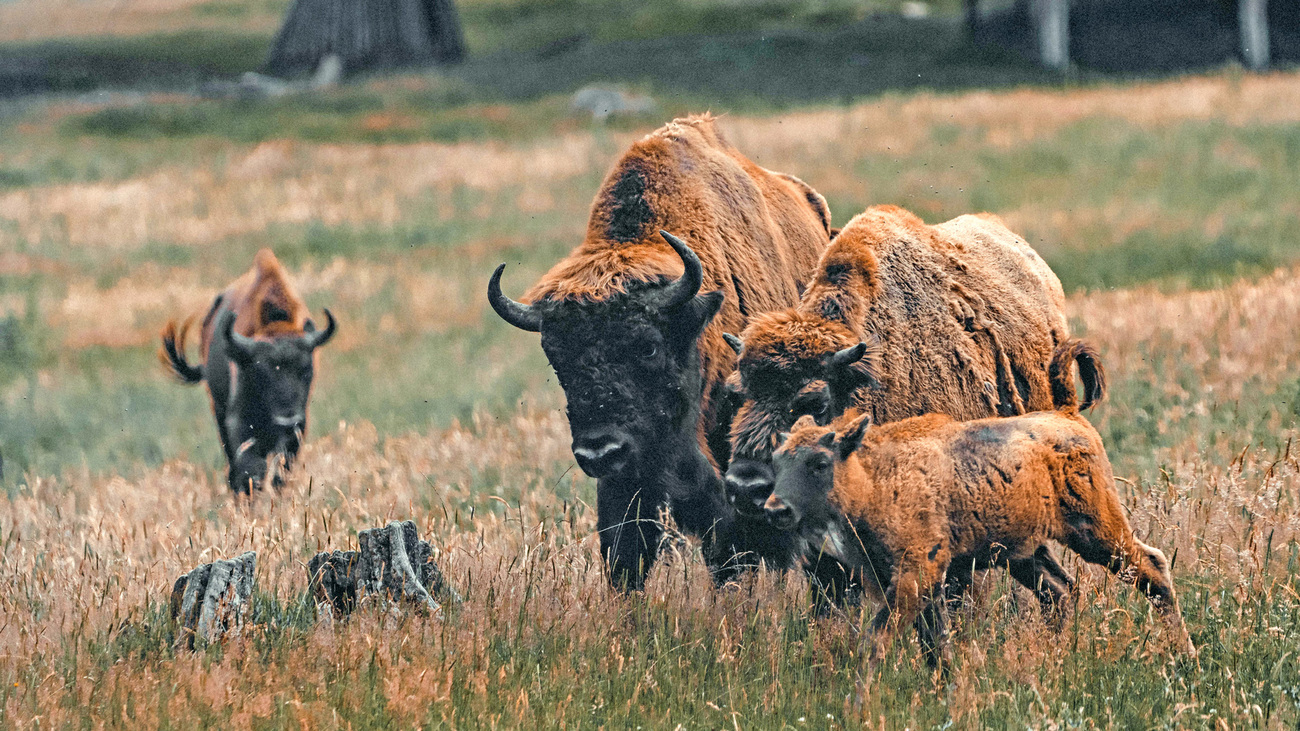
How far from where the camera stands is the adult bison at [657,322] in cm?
597

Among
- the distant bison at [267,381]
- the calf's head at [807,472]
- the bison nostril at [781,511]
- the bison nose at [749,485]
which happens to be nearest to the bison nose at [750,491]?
the bison nose at [749,485]

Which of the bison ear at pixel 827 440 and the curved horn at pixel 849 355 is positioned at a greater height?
the curved horn at pixel 849 355

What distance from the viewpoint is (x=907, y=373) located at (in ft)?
17.6

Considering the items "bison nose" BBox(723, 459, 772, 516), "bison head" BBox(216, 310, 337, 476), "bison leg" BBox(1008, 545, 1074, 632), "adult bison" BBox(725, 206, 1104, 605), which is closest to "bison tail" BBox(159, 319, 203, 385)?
"bison head" BBox(216, 310, 337, 476)

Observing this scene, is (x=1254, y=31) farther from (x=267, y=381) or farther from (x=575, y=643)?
(x=575, y=643)

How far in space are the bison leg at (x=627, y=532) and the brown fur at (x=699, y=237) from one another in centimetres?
43

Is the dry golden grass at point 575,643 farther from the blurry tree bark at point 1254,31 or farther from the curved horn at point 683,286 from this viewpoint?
the blurry tree bark at point 1254,31

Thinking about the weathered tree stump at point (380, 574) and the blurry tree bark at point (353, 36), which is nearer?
the weathered tree stump at point (380, 574)

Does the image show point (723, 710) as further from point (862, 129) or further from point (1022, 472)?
point (862, 129)

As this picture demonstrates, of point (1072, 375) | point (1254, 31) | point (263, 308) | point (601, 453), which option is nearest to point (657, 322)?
point (601, 453)

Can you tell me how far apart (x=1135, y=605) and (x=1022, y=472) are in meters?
0.84

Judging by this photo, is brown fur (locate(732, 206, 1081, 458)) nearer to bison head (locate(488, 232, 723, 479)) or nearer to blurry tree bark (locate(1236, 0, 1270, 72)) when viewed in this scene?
bison head (locate(488, 232, 723, 479))

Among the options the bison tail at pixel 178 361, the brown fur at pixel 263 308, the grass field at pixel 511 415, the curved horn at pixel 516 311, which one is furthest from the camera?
the bison tail at pixel 178 361

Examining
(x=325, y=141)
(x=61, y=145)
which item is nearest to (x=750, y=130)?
(x=325, y=141)
